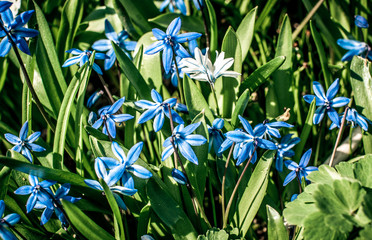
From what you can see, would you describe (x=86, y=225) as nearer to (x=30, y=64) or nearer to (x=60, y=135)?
(x=60, y=135)

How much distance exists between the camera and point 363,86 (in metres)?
1.61

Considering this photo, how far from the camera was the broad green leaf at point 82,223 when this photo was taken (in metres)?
1.11

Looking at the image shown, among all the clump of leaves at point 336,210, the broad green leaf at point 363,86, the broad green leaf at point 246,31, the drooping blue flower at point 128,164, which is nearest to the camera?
the clump of leaves at point 336,210

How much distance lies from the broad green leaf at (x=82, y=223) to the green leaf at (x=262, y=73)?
928 mm

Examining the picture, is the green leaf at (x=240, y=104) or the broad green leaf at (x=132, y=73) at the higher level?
the broad green leaf at (x=132, y=73)

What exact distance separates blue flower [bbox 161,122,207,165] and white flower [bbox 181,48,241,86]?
9.7 inches

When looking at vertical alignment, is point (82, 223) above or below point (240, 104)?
below

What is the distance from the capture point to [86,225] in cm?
118

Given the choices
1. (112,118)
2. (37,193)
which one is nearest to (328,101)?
(112,118)

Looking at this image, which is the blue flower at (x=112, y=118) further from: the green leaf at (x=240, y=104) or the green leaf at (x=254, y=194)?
the green leaf at (x=254, y=194)

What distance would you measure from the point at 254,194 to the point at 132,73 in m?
0.75

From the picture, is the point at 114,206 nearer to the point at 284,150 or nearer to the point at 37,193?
the point at 37,193

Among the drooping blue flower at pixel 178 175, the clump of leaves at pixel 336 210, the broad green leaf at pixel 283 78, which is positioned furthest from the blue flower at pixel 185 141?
the broad green leaf at pixel 283 78

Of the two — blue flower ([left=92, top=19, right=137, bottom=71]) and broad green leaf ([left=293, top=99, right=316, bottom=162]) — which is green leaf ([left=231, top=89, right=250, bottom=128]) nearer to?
broad green leaf ([left=293, top=99, right=316, bottom=162])
